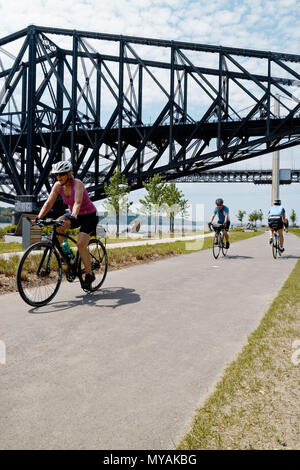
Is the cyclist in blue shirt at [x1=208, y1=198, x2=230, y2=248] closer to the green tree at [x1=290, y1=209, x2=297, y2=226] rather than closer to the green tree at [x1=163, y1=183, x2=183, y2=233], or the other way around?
the green tree at [x1=163, y1=183, x2=183, y2=233]

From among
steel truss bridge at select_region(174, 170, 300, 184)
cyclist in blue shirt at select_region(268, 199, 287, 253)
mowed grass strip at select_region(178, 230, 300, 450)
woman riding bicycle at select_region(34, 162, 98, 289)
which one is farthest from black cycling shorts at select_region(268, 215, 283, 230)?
steel truss bridge at select_region(174, 170, 300, 184)

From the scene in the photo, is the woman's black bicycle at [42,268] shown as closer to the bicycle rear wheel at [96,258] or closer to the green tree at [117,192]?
the bicycle rear wheel at [96,258]

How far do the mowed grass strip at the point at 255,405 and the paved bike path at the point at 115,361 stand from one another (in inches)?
4.5

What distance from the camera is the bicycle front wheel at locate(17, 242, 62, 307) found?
5.00 metres

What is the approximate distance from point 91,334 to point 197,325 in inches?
49.6

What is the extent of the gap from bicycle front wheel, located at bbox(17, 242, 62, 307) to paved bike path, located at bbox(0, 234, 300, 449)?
21 centimetres

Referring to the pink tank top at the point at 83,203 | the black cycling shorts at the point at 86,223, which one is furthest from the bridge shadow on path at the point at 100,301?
the pink tank top at the point at 83,203

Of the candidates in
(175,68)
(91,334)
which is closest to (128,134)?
(175,68)

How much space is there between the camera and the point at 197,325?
4.20 meters

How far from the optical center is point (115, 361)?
306 cm

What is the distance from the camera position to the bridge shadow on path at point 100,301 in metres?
4.86

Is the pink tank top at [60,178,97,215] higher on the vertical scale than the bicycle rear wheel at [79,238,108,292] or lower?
higher

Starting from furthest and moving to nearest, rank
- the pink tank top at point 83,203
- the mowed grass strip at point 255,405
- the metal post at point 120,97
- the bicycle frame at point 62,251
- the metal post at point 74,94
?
the metal post at point 74,94
the metal post at point 120,97
the pink tank top at point 83,203
the bicycle frame at point 62,251
the mowed grass strip at point 255,405

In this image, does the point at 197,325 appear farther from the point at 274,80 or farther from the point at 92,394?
the point at 274,80
